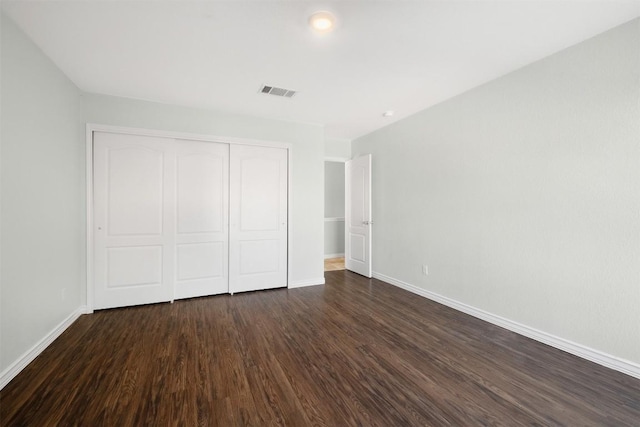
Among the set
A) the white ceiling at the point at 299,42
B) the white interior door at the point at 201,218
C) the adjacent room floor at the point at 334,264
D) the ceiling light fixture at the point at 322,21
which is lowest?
the adjacent room floor at the point at 334,264

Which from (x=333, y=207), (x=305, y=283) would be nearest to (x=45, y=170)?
(x=305, y=283)

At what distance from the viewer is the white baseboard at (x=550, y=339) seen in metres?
2.15

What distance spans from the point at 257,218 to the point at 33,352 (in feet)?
8.55

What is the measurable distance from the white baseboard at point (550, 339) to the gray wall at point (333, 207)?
3.45 meters

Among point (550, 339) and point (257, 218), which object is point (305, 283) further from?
point (550, 339)

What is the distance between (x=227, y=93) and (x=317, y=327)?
2.87m

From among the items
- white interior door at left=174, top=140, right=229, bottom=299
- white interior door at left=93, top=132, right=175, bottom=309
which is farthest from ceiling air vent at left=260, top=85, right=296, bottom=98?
white interior door at left=93, top=132, right=175, bottom=309

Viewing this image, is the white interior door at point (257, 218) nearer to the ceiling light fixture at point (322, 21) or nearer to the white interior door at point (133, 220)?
the white interior door at point (133, 220)

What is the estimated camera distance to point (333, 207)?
7.24 meters

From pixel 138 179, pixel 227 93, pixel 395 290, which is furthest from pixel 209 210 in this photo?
pixel 395 290

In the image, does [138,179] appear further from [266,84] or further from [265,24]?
[265,24]

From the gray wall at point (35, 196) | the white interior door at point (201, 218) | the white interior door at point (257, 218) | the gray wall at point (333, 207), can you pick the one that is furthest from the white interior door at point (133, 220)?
the gray wall at point (333, 207)

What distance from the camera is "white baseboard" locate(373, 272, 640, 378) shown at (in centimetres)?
215

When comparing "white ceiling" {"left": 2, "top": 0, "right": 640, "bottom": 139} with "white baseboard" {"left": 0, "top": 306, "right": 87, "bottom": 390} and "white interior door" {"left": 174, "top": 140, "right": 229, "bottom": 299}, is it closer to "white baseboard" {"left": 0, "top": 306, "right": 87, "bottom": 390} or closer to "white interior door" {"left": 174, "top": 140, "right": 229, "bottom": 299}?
"white interior door" {"left": 174, "top": 140, "right": 229, "bottom": 299}
